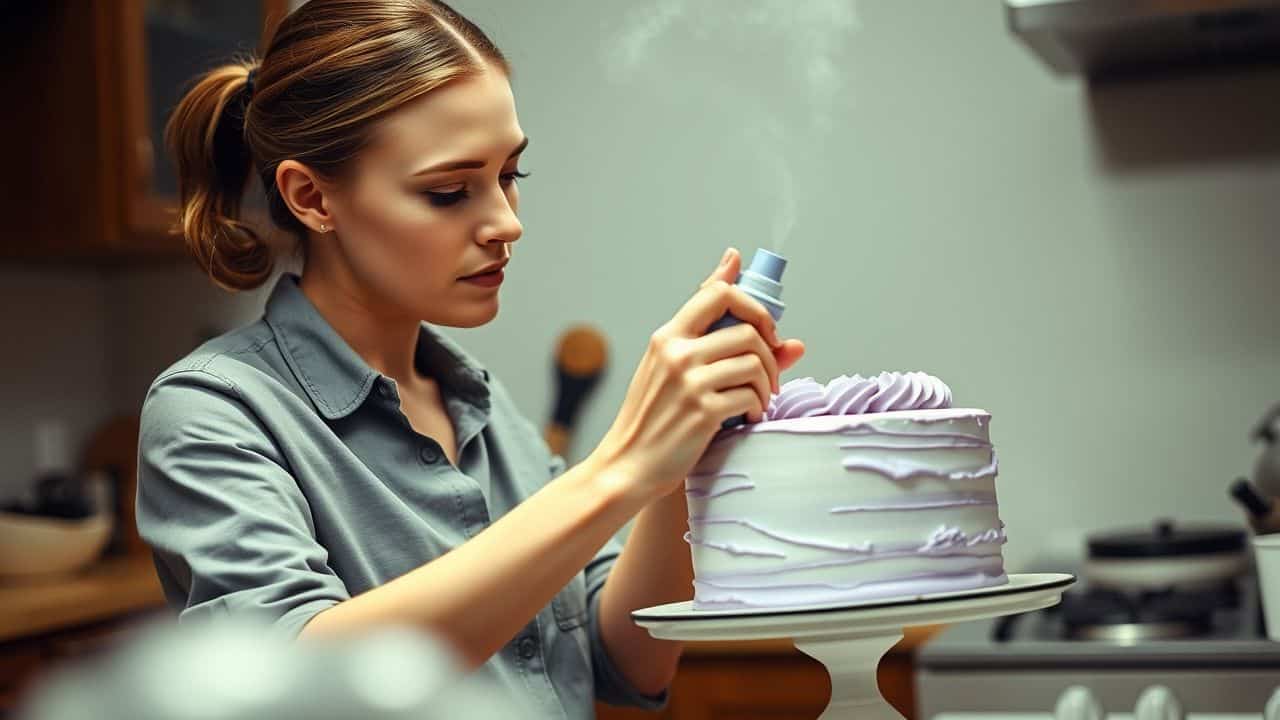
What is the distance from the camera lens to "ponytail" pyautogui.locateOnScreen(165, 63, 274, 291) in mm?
1203

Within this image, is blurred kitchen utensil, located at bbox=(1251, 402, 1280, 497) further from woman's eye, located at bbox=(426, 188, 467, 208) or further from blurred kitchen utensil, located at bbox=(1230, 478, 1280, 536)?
woman's eye, located at bbox=(426, 188, 467, 208)

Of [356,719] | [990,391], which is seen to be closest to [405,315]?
[356,719]

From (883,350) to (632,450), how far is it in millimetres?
1688

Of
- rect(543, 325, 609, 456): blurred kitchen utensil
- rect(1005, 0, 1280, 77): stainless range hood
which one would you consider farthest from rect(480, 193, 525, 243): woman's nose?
rect(543, 325, 609, 456): blurred kitchen utensil

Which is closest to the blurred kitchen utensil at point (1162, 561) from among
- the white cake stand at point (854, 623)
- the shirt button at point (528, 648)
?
the shirt button at point (528, 648)

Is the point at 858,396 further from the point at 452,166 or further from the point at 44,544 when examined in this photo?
the point at 44,544

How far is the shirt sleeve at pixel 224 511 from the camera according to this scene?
91 cm

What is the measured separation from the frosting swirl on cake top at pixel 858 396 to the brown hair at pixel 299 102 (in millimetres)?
383

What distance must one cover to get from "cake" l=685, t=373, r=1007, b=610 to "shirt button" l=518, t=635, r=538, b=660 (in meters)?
0.30

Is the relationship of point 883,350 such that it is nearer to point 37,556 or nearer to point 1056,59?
point 1056,59

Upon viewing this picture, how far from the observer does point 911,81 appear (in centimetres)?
249

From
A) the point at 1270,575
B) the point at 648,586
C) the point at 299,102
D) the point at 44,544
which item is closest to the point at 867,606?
the point at 648,586

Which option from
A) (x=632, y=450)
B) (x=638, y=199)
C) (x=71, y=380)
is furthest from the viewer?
(x=71, y=380)

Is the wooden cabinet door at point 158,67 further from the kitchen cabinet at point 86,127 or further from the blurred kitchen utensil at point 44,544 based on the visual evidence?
the blurred kitchen utensil at point 44,544
